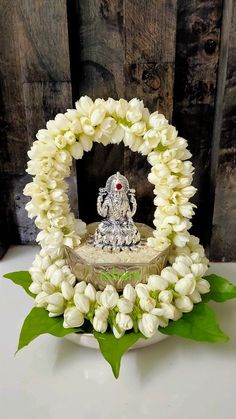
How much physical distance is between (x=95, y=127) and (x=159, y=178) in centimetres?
13

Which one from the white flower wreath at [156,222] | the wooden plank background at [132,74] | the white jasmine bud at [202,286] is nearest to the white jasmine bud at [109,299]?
the white flower wreath at [156,222]

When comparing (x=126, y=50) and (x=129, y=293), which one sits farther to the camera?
(x=126, y=50)

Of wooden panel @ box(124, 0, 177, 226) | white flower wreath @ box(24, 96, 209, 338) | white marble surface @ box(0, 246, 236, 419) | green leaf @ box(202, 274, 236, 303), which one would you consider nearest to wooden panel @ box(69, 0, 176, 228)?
wooden panel @ box(124, 0, 177, 226)

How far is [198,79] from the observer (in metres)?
0.79

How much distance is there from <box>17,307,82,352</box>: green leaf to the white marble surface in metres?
0.05

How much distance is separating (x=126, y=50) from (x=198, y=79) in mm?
154

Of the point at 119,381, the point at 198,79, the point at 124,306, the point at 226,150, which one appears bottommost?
the point at 119,381

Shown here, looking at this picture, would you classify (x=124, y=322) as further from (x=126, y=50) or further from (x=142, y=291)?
(x=126, y=50)

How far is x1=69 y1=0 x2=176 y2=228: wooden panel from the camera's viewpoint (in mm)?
739

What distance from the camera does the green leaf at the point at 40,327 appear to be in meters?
0.57

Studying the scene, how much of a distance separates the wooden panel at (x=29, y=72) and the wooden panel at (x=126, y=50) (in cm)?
3

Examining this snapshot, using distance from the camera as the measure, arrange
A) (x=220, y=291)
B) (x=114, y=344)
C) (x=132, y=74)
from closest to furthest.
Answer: (x=114, y=344), (x=220, y=291), (x=132, y=74)

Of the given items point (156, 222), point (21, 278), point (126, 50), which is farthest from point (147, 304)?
point (126, 50)

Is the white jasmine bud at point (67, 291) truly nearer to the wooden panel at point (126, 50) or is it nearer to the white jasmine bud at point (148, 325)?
the white jasmine bud at point (148, 325)
